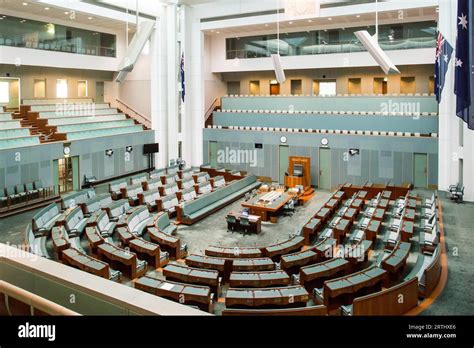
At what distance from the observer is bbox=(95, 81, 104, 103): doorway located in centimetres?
2730

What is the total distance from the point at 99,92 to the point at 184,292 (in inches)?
872

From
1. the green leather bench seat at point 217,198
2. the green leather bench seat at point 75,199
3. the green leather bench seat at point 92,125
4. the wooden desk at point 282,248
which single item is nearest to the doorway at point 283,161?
the green leather bench seat at point 217,198

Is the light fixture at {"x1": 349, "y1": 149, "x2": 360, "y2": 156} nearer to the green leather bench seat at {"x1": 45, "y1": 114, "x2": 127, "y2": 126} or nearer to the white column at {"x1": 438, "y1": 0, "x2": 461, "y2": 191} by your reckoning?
the white column at {"x1": 438, "y1": 0, "x2": 461, "y2": 191}

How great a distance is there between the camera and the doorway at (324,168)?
22578 millimetres

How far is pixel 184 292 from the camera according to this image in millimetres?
8266

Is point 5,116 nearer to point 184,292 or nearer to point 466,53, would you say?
point 184,292

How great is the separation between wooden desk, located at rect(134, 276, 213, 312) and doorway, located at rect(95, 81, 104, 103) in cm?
2118

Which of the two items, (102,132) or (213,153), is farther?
(213,153)

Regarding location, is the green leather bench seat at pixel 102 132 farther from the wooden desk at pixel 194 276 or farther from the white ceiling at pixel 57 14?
the wooden desk at pixel 194 276

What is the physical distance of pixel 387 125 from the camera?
2142cm

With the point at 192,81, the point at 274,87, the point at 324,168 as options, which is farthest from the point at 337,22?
the point at 192,81
